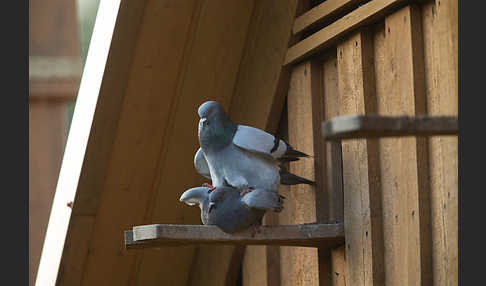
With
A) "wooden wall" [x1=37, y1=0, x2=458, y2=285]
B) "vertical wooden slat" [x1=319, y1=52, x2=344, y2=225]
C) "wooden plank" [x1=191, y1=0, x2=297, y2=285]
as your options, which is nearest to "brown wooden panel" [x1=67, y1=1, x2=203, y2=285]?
"wooden wall" [x1=37, y1=0, x2=458, y2=285]

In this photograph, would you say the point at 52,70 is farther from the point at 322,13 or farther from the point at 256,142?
the point at 256,142

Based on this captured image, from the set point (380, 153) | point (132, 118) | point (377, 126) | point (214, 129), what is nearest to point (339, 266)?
point (380, 153)

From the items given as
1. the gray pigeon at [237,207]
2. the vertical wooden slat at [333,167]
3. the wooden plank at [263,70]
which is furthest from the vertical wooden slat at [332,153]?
the gray pigeon at [237,207]

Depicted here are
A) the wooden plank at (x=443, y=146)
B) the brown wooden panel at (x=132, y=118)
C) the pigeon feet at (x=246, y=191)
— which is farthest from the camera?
the brown wooden panel at (x=132, y=118)

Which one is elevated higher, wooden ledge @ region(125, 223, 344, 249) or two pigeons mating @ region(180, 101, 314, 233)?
two pigeons mating @ region(180, 101, 314, 233)

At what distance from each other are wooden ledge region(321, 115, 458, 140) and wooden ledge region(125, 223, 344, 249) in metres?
0.94

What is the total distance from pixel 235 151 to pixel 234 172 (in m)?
0.06

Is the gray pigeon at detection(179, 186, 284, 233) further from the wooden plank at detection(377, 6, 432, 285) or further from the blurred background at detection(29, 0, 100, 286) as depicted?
the blurred background at detection(29, 0, 100, 286)

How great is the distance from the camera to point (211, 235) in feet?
8.05

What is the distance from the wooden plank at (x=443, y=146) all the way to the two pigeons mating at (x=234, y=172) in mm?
447

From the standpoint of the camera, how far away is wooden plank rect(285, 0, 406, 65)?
2.53 m

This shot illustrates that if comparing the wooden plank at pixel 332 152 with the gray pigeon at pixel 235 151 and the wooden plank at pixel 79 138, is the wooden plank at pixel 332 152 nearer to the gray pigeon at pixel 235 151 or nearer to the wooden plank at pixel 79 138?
the gray pigeon at pixel 235 151

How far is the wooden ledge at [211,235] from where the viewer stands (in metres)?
2.43

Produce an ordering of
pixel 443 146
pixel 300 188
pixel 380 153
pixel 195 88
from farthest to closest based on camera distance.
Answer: pixel 195 88, pixel 300 188, pixel 380 153, pixel 443 146
